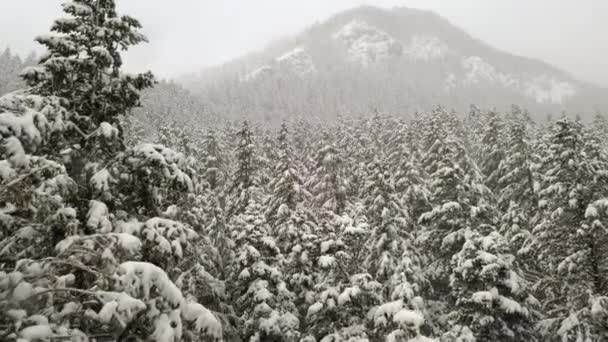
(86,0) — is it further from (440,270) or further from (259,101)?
(259,101)

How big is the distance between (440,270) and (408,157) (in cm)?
951

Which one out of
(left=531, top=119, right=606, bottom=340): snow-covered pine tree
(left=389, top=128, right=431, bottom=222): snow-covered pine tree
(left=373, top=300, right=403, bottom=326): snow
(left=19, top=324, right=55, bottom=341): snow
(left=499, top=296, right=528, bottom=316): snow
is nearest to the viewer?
(left=19, top=324, right=55, bottom=341): snow

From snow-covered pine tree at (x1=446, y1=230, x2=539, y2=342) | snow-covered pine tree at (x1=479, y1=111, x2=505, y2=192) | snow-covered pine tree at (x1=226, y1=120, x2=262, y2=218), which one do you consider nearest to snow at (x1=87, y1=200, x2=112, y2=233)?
snow-covered pine tree at (x1=446, y1=230, x2=539, y2=342)

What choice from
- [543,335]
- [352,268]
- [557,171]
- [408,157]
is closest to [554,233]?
[557,171]

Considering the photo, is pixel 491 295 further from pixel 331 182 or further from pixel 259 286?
pixel 331 182

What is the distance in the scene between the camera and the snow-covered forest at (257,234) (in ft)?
21.8

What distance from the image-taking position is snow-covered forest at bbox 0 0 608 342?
664 cm

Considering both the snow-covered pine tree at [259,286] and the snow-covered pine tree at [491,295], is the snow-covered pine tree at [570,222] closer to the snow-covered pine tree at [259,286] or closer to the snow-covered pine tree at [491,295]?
the snow-covered pine tree at [491,295]

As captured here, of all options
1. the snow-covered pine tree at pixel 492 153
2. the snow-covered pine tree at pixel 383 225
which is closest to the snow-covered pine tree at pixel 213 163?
the snow-covered pine tree at pixel 383 225

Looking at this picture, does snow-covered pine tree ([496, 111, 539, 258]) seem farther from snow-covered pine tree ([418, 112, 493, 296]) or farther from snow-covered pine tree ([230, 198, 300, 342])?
snow-covered pine tree ([230, 198, 300, 342])

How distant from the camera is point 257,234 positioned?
20406mm

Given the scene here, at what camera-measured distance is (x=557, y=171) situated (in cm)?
2017

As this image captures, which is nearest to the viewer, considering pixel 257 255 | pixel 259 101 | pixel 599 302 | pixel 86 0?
pixel 86 0

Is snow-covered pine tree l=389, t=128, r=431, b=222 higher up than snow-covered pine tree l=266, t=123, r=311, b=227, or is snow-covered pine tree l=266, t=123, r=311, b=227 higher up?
snow-covered pine tree l=266, t=123, r=311, b=227
